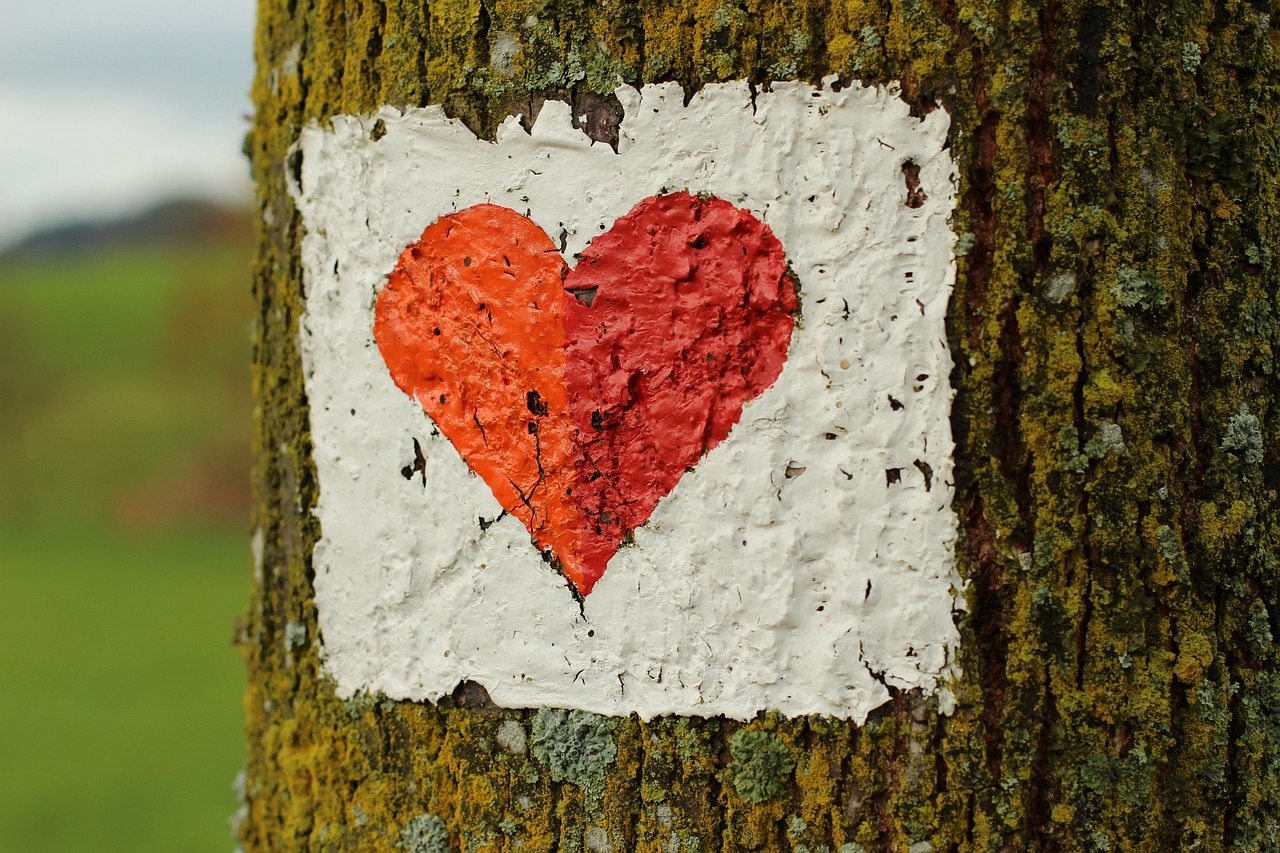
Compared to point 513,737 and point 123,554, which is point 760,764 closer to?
point 513,737

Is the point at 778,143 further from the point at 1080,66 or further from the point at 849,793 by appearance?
the point at 849,793

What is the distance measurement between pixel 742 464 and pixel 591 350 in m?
0.19

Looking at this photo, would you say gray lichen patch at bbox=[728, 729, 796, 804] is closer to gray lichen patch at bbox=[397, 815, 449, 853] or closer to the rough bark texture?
the rough bark texture

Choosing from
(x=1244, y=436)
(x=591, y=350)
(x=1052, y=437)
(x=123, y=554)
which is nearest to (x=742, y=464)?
(x=591, y=350)

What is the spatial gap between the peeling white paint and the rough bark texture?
0.03 meters

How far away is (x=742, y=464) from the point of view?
1055mm

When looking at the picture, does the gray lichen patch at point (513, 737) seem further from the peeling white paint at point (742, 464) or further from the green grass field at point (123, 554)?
the green grass field at point (123, 554)

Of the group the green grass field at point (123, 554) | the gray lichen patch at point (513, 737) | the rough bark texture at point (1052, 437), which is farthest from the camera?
the green grass field at point (123, 554)

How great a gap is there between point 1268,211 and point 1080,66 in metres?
0.27

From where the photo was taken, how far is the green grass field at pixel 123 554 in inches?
218

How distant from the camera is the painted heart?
3.45 ft

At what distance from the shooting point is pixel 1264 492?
1.10m

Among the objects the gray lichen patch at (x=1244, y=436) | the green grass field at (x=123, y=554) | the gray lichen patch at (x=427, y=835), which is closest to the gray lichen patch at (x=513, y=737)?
the gray lichen patch at (x=427, y=835)

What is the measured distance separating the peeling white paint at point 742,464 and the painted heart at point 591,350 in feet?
0.07
